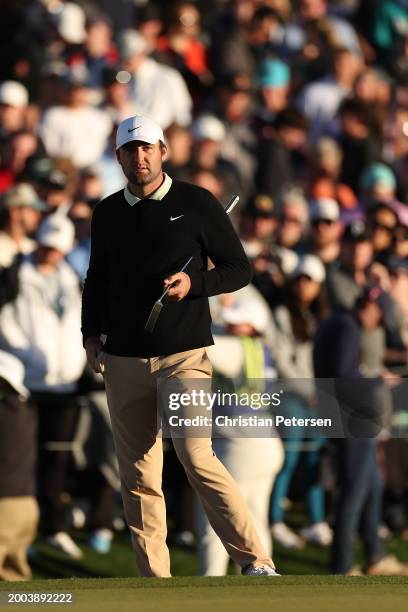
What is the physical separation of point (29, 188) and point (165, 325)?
5.27 metres

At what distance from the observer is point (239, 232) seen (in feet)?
44.1

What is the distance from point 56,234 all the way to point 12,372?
1.22 meters

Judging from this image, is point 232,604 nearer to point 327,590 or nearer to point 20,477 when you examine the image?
point 327,590

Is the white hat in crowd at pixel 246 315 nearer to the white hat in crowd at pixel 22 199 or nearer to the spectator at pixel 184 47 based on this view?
the white hat in crowd at pixel 22 199

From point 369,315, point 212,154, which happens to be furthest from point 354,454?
point 212,154

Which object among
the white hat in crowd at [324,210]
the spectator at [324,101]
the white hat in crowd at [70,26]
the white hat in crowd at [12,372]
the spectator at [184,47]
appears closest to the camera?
the white hat in crowd at [12,372]

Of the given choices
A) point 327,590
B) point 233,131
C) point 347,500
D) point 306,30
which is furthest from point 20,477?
point 306,30

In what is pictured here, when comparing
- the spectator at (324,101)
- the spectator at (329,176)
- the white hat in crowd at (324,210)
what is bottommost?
the white hat in crowd at (324,210)

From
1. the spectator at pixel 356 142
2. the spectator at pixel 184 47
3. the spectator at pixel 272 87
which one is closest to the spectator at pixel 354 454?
the spectator at pixel 356 142

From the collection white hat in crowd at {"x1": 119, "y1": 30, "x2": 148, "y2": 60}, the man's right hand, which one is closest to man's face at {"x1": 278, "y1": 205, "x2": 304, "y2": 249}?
white hat in crowd at {"x1": 119, "y1": 30, "x2": 148, "y2": 60}

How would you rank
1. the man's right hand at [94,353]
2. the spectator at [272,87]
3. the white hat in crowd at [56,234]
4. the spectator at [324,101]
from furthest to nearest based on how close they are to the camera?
the spectator at [324,101], the spectator at [272,87], the white hat in crowd at [56,234], the man's right hand at [94,353]

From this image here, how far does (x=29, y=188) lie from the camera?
41.1 feet

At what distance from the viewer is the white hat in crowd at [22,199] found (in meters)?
12.1

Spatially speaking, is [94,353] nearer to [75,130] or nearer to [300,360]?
[300,360]
